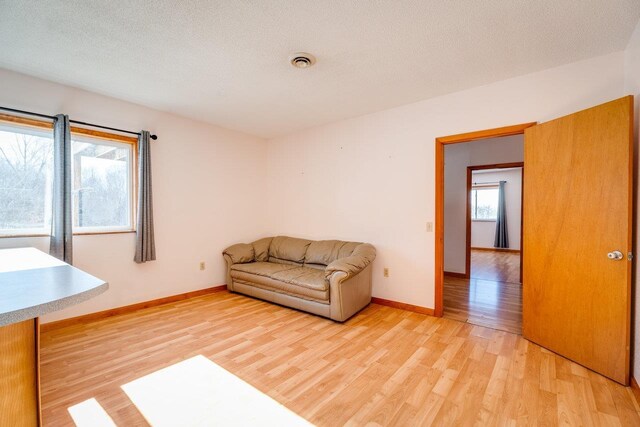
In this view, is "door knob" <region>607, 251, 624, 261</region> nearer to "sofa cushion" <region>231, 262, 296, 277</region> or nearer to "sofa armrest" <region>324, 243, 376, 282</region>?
"sofa armrest" <region>324, 243, 376, 282</region>

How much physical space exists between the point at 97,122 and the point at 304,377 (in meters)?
3.45

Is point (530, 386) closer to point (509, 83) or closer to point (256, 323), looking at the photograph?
point (256, 323)

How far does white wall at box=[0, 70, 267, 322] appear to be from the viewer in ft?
9.68

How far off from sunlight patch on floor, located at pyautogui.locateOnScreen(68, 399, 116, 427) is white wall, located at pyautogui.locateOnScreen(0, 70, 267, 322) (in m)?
1.67

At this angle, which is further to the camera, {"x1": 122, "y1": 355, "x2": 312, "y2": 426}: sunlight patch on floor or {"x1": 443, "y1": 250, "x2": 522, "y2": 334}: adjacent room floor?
{"x1": 443, "y1": 250, "x2": 522, "y2": 334}: adjacent room floor

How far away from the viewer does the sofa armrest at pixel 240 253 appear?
4.21 meters

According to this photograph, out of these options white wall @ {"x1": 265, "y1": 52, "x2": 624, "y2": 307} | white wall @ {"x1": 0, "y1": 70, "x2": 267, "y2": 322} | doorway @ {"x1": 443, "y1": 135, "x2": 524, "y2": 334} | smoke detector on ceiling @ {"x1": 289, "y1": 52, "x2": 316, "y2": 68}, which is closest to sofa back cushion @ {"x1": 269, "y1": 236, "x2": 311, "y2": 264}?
white wall @ {"x1": 265, "y1": 52, "x2": 624, "y2": 307}

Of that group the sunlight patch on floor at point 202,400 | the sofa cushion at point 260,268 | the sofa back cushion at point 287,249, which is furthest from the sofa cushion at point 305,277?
the sunlight patch on floor at point 202,400

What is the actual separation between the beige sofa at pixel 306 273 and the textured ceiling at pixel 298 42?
194 cm

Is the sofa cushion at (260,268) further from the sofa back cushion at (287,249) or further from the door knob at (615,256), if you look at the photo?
the door knob at (615,256)

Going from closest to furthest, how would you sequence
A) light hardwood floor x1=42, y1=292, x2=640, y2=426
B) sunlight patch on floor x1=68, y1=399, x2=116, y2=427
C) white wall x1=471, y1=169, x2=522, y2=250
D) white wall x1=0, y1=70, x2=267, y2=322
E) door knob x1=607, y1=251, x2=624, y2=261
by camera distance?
sunlight patch on floor x1=68, y1=399, x2=116, y2=427
light hardwood floor x1=42, y1=292, x2=640, y2=426
door knob x1=607, y1=251, x2=624, y2=261
white wall x1=0, y1=70, x2=267, y2=322
white wall x1=471, y1=169, x2=522, y2=250

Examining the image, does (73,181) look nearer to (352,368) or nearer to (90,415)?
(90,415)

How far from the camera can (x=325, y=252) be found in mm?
3898

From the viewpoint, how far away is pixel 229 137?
14.7 feet
